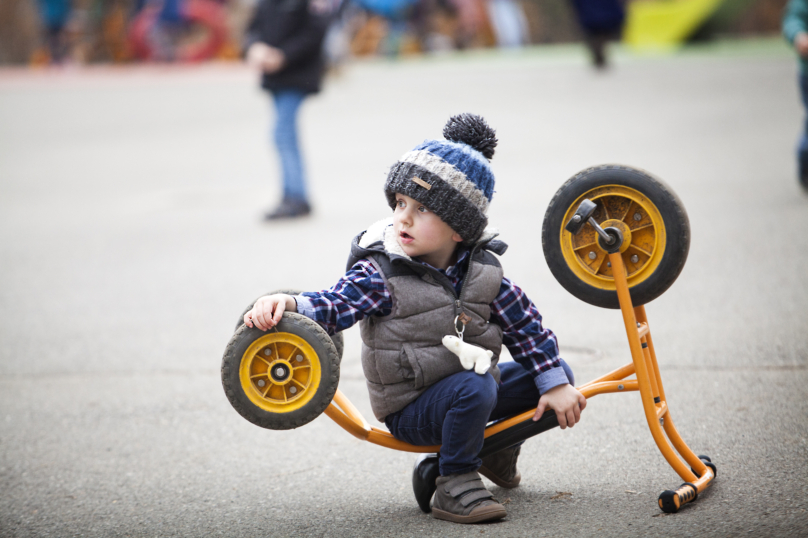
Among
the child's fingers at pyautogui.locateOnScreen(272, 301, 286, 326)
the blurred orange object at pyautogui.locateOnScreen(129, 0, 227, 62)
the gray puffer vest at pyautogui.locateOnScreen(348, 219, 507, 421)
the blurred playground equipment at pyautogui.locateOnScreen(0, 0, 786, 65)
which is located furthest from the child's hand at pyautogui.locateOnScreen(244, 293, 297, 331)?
the blurred orange object at pyautogui.locateOnScreen(129, 0, 227, 62)

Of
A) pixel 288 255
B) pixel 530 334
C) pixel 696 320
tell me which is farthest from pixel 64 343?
pixel 696 320

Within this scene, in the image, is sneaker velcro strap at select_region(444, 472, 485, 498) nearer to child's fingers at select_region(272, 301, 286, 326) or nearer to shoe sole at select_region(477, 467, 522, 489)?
shoe sole at select_region(477, 467, 522, 489)

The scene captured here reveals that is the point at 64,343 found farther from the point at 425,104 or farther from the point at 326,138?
the point at 425,104

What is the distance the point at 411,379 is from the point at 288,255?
406cm

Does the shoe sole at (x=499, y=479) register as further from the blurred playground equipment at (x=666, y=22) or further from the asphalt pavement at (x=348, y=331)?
the blurred playground equipment at (x=666, y=22)

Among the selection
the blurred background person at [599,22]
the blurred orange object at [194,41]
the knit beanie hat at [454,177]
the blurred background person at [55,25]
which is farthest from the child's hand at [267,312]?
the blurred orange object at [194,41]

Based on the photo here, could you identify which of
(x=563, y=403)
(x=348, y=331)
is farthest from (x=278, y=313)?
(x=348, y=331)

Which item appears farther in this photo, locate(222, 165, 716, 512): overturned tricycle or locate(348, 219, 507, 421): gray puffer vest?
locate(348, 219, 507, 421): gray puffer vest

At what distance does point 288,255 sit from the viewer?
258 inches

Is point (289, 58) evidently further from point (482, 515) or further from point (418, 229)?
point (482, 515)

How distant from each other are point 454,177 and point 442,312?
0.41 meters

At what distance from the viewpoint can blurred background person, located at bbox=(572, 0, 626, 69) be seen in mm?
13594

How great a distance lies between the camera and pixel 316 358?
2.40m

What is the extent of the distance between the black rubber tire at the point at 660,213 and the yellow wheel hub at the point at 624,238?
0.01 m
